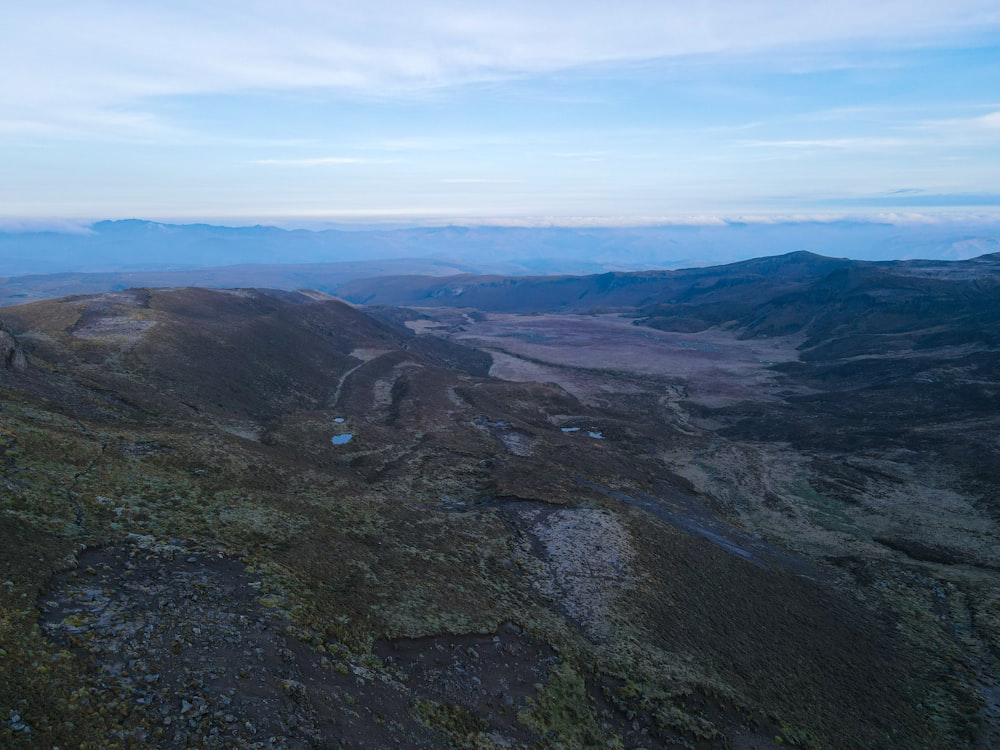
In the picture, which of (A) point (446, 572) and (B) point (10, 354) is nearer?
(A) point (446, 572)

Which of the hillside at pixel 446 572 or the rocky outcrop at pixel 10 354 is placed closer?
the hillside at pixel 446 572

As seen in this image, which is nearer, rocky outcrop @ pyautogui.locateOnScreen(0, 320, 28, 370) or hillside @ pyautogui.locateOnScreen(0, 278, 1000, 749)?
hillside @ pyautogui.locateOnScreen(0, 278, 1000, 749)

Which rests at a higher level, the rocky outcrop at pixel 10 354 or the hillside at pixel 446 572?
the rocky outcrop at pixel 10 354

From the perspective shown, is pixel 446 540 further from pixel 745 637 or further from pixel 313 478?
pixel 745 637

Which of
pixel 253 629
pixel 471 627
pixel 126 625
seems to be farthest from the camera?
pixel 471 627

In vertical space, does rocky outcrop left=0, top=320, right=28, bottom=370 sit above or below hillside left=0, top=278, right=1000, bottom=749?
above

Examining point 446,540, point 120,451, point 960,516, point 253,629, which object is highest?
point 120,451

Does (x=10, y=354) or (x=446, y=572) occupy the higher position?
(x=10, y=354)

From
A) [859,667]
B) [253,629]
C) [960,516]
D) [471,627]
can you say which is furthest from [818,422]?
[253,629]
